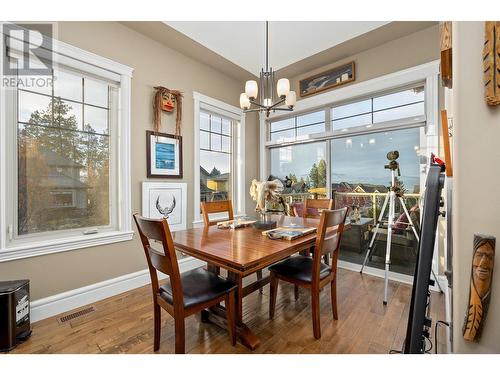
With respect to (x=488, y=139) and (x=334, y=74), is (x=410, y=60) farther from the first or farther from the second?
(x=488, y=139)

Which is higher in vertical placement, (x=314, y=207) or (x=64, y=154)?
(x=64, y=154)

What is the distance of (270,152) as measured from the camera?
412cm

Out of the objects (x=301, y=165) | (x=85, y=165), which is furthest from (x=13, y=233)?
(x=301, y=165)

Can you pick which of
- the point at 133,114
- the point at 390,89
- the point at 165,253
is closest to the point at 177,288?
the point at 165,253

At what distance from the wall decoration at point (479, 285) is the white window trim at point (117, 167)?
279 cm

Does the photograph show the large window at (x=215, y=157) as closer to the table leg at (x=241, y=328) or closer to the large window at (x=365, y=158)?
the large window at (x=365, y=158)

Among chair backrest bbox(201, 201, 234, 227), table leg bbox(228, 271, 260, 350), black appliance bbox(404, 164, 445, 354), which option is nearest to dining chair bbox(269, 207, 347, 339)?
table leg bbox(228, 271, 260, 350)

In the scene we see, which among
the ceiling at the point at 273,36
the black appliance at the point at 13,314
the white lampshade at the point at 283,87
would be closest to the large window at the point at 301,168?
the ceiling at the point at 273,36

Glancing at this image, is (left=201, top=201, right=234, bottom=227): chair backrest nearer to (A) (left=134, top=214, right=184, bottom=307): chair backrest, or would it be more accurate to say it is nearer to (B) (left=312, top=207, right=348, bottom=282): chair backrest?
(A) (left=134, top=214, right=184, bottom=307): chair backrest

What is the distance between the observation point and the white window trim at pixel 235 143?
126 inches

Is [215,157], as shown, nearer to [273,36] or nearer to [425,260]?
[273,36]

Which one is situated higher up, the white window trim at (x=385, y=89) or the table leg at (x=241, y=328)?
the white window trim at (x=385, y=89)

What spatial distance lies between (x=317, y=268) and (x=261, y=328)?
2.29 ft

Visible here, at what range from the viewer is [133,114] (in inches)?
101
